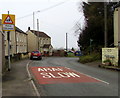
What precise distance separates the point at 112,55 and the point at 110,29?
35.6 feet

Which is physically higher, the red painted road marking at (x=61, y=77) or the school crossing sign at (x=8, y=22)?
the school crossing sign at (x=8, y=22)

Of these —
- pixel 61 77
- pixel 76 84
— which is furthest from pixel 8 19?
pixel 76 84

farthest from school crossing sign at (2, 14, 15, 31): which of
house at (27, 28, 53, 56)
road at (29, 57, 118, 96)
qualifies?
house at (27, 28, 53, 56)

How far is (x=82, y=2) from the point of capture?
3397 cm

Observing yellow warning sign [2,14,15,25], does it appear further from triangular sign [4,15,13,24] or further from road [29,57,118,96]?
road [29,57,118,96]

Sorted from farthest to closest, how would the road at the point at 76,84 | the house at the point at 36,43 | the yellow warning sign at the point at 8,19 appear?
the house at the point at 36,43 → the yellow warning sign at the point at 8,19 → the road at the point at 76,84

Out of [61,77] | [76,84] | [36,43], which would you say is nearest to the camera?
[76,84]

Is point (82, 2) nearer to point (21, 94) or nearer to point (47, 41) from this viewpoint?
point (21, 94)

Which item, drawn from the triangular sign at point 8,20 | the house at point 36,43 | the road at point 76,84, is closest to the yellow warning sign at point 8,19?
the triangular sign at point 8,20

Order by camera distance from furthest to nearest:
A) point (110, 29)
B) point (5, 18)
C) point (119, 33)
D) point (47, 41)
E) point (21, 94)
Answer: point (47, 41)
point (110, 29)
point (119, 33)
point (5, 18)
point (21, 94)

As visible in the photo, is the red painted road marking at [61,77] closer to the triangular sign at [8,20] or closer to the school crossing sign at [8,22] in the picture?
the school crossing sign at [8,22]

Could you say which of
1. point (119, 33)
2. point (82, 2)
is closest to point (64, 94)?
point (119, 33)

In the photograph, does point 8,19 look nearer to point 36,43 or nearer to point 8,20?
point 8,20

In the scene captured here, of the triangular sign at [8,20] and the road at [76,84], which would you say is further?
the triangular sign at [8,20]
